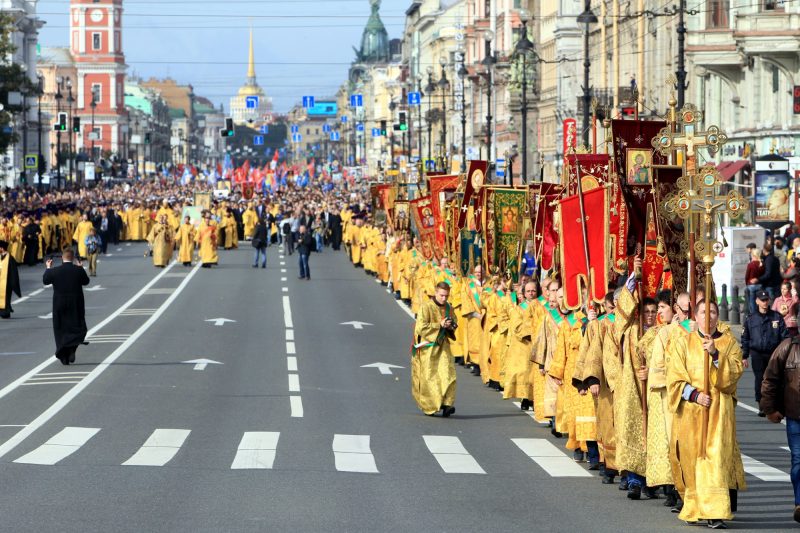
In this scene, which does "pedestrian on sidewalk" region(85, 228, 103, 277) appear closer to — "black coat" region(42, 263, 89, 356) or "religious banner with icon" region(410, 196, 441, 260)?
"religious banner with icon" region(410, 196, 441, 260)

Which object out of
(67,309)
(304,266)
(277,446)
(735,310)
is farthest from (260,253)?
(277,446)

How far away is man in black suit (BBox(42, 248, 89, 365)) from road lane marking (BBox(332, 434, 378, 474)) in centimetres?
806

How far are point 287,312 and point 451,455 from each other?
62.3 ft

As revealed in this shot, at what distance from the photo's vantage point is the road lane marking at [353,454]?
14.6 meters

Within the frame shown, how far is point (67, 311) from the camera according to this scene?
2402cm

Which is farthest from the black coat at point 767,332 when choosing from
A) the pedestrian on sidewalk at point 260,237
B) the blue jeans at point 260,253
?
the blue jeans at point 260,253

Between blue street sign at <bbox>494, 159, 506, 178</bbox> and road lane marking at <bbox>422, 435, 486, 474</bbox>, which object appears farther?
blue street sign at <bbox>494, 159, 506, 178</bbox>

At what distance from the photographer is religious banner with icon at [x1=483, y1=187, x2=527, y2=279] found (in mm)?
24594

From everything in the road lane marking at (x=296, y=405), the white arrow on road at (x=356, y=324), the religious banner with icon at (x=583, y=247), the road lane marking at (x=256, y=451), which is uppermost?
the religious banner with icon at (x=583, y=247)

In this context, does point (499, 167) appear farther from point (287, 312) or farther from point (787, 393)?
point (787, 393)

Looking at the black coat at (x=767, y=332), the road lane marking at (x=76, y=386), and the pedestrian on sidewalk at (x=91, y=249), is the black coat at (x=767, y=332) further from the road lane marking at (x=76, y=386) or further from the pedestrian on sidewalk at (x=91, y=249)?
the pedestrian on sidewalk at (x=91, y=249)

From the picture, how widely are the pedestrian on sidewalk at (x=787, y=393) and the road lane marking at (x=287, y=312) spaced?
1962 centimetres

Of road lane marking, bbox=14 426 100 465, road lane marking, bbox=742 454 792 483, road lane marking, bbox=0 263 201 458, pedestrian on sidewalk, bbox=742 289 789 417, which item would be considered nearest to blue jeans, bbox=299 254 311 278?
road lane marking, bbox=0 263 201 458

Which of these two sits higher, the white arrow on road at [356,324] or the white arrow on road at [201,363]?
the white arrow on road at [356,324]
